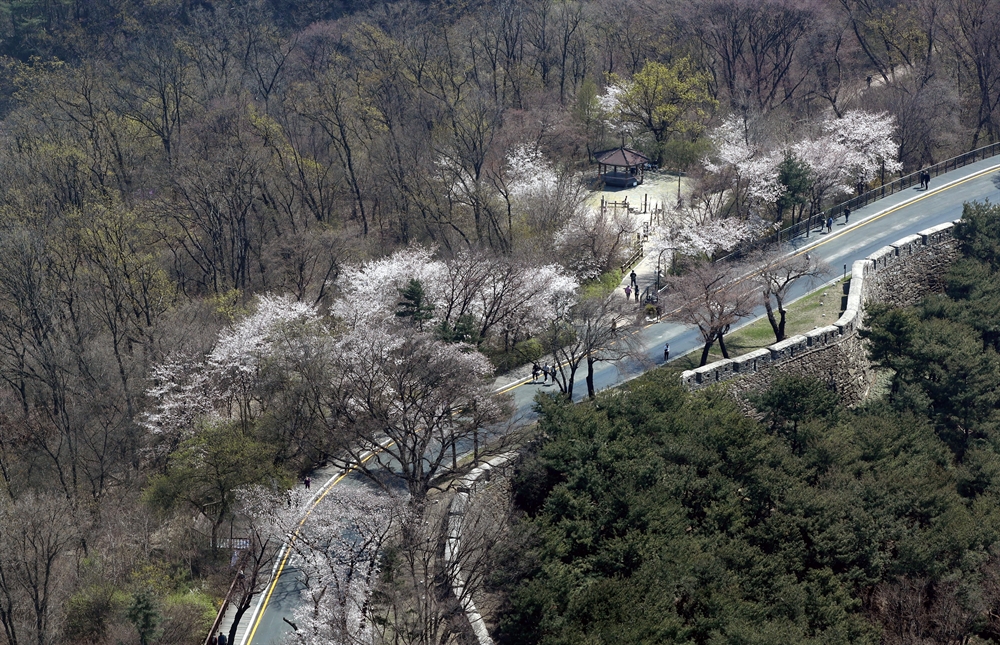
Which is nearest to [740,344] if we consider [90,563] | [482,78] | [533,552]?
[533,552]

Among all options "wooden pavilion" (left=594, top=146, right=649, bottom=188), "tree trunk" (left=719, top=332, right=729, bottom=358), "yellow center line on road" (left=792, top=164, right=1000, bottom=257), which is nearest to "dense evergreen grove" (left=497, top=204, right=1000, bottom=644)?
"tree trunk" (left=719, top=332, right=729, bottom=358)

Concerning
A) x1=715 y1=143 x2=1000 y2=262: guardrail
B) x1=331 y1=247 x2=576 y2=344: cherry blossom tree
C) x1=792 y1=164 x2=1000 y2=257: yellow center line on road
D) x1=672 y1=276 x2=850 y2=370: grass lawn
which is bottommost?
x1=672 y1=276 x2=850 y2=370: grass lawn

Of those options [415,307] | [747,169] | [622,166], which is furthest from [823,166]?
[415,307]

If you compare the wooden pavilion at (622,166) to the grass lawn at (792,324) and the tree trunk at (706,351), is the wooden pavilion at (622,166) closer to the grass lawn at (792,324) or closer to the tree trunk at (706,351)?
the grass lawn at (792,324)

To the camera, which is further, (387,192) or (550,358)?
(387,192)

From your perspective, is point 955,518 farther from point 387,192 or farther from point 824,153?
point 387,192

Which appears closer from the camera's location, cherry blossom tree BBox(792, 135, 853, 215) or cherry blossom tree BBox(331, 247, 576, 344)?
cherry blossom tree BBox(331, 247, 576, 344)

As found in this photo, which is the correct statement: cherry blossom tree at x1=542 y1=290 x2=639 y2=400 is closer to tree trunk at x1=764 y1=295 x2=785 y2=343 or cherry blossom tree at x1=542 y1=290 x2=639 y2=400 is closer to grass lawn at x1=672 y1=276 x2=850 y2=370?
grass lawn at x1=672 y1=276 x2=850 y2=370

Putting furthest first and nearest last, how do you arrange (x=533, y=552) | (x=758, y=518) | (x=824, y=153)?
(x=824, y=153), (x=758, y=518), (x=533, y=552)

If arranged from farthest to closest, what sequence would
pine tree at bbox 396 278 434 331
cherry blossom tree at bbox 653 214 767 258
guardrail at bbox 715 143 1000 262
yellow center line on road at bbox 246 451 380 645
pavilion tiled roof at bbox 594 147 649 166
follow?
pavilion tiled roof at bbox 594 147 649 166, guardrail at bbox 715 143 1000 262, cherry blossom tree at bbox 653 214 767 258, pine tree at bbox 396 278 434 331, yellow center line on road at bbox 246 451 380 645
